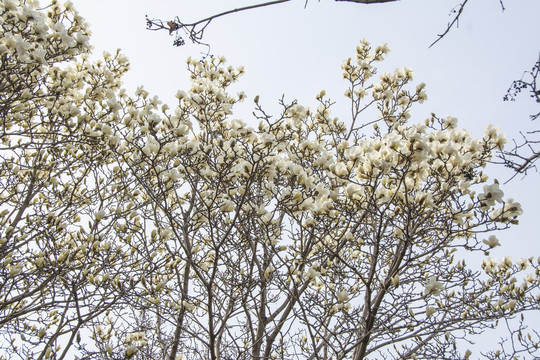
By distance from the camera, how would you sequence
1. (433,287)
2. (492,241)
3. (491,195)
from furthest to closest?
(492,241), (433,287), (491,195)

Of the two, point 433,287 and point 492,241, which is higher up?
point 492,241

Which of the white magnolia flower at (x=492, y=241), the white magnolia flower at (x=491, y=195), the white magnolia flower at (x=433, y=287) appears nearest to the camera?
the white magnolia flower at (x=491, y=195)

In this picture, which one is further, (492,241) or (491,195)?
(492,241)

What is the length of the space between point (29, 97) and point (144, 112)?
47.0 inches

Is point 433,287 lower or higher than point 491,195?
lower

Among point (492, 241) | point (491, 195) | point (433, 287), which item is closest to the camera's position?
point (491, 195)

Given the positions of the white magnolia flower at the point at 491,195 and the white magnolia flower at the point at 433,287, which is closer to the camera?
the white magnolia flower at the point at 491,195

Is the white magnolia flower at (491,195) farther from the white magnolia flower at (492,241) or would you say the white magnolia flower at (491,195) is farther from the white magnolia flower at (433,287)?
the white magnolia flower at (433,287)

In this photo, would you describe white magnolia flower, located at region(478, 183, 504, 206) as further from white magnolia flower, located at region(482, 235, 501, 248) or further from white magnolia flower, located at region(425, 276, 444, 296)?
white magnolia flower, located at region(425, 276, 444, 296)

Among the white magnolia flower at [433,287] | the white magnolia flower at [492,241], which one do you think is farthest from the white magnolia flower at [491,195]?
the white magnolia flower at [433,287]

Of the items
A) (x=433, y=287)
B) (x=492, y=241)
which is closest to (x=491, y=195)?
(x=492, y=241)

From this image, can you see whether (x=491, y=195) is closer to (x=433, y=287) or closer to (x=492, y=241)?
(x=492, y=241)

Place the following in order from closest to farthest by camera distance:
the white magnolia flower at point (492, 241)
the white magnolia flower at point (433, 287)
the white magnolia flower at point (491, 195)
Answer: the white magnolia flower at point (491, 195) → the white magnolia flower at point (433, 287) → the white magnolia flower at point (492, 241)

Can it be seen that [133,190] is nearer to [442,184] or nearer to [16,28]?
[16,28]
